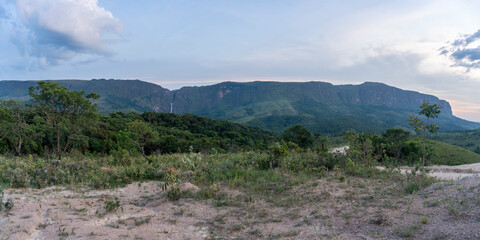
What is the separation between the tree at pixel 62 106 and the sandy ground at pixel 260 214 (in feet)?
41.9

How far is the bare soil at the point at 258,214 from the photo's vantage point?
16.1 feet

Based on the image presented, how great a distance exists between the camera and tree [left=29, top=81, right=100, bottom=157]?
1802 centimetres

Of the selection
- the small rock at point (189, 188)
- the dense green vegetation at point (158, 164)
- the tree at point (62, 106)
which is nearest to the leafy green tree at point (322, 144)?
the dense green vegetation at point (158, 164)

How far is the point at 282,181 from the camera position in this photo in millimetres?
9289

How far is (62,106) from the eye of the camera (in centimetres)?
1920

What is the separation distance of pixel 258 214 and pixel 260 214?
0.08 m

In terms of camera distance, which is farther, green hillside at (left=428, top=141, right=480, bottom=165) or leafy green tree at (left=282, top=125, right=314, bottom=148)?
leafy green tree at (left=282, top=125, right=314, bottom=148)

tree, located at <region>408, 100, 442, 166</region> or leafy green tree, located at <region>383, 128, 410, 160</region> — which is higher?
tree, located at <region>408, 100, 442, 166</region>

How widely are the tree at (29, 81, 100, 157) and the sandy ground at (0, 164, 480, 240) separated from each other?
12.8 meters

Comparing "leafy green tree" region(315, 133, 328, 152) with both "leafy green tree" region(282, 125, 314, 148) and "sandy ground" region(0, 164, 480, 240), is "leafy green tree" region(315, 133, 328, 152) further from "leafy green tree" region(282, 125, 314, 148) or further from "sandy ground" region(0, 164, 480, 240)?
"sandy ground" region(0, 164, 480, 240)

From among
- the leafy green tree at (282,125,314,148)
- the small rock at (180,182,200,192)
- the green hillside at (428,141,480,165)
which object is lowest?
the green hillside at (428,141,480,165)

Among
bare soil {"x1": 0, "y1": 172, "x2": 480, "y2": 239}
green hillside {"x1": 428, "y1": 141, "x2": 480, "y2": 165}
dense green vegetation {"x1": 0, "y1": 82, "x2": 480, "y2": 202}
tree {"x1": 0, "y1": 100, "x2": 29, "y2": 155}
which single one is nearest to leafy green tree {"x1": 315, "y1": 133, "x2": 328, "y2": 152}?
dense green vegetation {"x1": 0, "y1": 82, "x2": 480, "y2": 202}

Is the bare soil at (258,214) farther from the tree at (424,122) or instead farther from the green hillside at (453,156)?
the green hillside at (453,156)

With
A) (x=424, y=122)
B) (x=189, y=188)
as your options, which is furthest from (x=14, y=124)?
(x=424, y=122)
